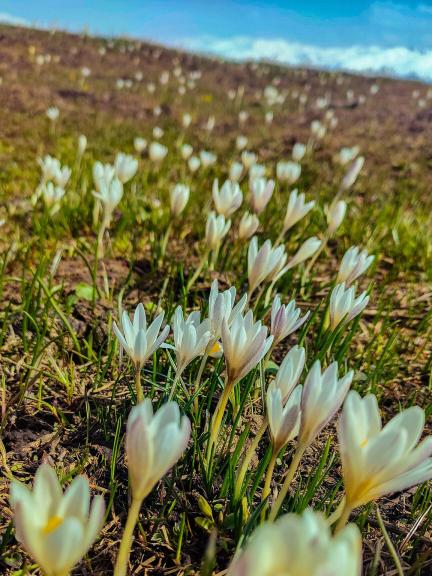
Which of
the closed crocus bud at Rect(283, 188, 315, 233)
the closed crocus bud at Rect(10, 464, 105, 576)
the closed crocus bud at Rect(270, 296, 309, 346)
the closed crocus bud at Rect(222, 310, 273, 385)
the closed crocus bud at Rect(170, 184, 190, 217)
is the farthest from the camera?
the closed crocus bud at Rect(170, 184, 190, 217)

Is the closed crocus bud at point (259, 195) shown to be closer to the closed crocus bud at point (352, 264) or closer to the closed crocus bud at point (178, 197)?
the closed crocus bud at point (178, 197)

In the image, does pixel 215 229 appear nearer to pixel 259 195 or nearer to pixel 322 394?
pixel 259 195

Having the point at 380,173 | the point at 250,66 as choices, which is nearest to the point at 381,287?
the point at 380,173

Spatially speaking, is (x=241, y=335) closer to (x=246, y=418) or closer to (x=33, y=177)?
(x=246, y=418)

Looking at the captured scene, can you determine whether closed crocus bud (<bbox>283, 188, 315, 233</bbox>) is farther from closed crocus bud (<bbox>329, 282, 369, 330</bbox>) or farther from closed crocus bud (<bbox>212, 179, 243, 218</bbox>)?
closed crocus bud (<bbox>329, 282, 369, 330</bbox>)

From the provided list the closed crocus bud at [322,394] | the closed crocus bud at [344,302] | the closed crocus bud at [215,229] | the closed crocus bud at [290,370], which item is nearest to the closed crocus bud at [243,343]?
the closed crocus bud at [290,370]

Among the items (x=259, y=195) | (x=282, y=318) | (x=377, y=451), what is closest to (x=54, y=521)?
(x=377, y=451)

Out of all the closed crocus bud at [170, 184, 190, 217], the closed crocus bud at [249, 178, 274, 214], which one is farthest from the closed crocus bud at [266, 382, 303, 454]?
the closed crocus bud at [170, 184, 190, 217]
